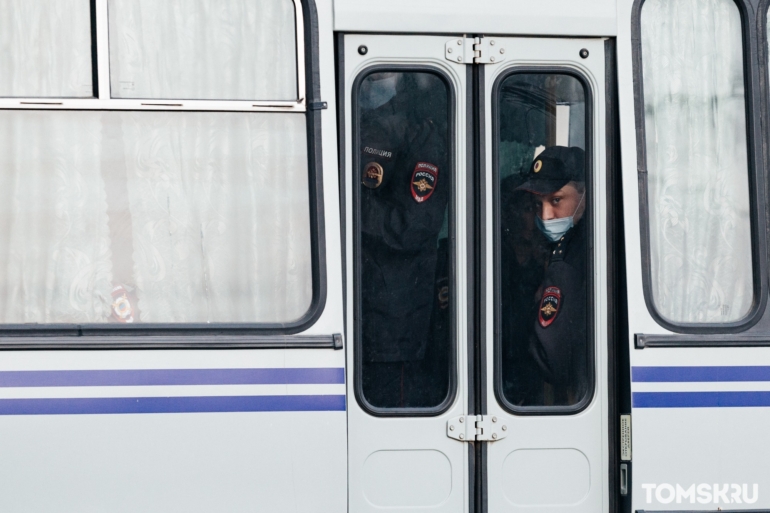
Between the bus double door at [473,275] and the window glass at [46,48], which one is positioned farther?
the bus double door at [473,275]

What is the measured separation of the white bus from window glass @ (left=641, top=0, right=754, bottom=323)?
0.01 metres

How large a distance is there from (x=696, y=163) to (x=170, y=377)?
2.15 metres

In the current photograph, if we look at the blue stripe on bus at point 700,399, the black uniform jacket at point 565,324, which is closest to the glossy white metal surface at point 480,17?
the black uniform jacket at point 565,324

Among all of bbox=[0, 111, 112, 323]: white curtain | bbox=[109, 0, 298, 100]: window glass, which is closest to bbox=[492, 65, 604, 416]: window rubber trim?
bbox=[109, 0, 298, 100]: window glass

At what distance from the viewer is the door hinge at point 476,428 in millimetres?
3082

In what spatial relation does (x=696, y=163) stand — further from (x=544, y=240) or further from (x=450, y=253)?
(x=450, y=253)

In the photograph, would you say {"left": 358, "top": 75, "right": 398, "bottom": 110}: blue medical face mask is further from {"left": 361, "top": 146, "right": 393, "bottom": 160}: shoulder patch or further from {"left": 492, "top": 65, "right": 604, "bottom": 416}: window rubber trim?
{"left": 492, "top": 65, "right": 604, "bottom": 416}: window rubber trim

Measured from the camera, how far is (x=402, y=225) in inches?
123

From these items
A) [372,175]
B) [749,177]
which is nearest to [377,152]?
[372,175]

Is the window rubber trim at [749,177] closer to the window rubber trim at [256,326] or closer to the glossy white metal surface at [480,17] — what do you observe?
the glossy white metal surface at [480,17]

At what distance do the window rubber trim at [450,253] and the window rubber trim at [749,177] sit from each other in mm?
711

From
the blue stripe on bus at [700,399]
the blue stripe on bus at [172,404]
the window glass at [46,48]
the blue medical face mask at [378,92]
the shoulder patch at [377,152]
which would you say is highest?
the window glass at [46,48]

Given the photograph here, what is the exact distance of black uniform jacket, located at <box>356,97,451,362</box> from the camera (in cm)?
310

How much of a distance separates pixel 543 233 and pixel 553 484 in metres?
0.96
